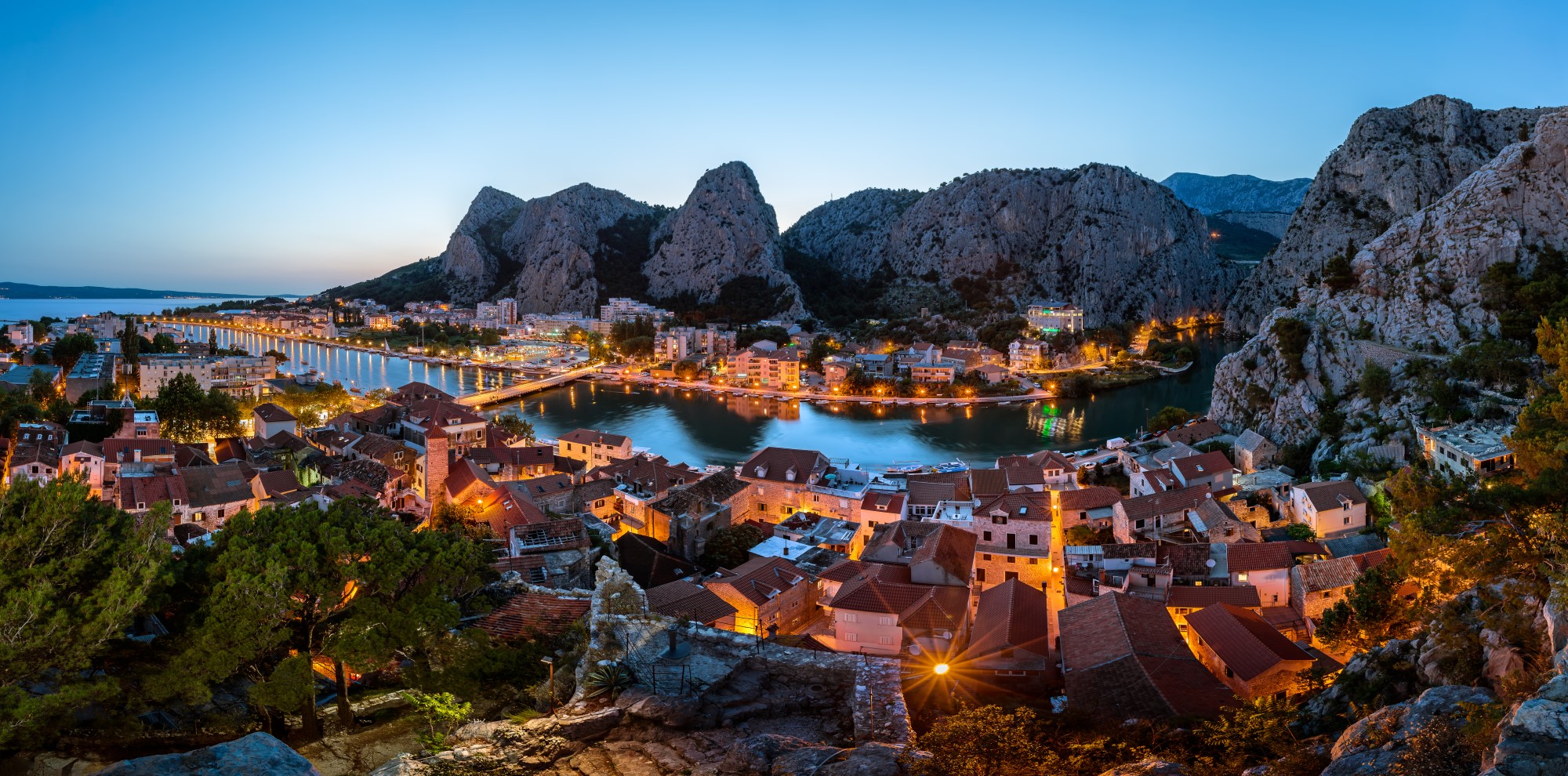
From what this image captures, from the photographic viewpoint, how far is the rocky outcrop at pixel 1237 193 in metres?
134

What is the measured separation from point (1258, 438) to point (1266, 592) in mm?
10092

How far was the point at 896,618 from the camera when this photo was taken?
10016mm

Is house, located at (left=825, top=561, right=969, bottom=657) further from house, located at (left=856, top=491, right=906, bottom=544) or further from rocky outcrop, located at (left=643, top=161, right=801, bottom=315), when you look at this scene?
rocky outcrop, located at (left=643, top=161, right=801, bottom=315)

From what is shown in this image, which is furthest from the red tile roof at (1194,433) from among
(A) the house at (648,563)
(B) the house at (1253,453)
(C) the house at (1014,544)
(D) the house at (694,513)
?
(A) the house at (648,563)

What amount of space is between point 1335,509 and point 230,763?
1607 cm

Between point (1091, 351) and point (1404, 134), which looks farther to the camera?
point (1091, 351)

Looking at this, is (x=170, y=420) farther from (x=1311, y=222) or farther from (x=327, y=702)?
(x=1311, y=222)

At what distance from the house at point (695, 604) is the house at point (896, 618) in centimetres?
139

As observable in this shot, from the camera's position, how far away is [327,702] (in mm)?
6168

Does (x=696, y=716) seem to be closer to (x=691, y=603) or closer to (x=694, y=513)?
(x=691, y=603)

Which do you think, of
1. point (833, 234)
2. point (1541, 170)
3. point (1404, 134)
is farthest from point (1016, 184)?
point (1541, 170)

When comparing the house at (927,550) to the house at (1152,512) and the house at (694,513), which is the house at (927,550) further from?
the house at (694,513)

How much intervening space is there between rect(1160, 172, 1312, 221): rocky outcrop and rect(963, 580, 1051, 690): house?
13426 cm

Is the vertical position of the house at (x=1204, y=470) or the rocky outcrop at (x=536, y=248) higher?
the rocky outcrop at (x=536, y=248)
